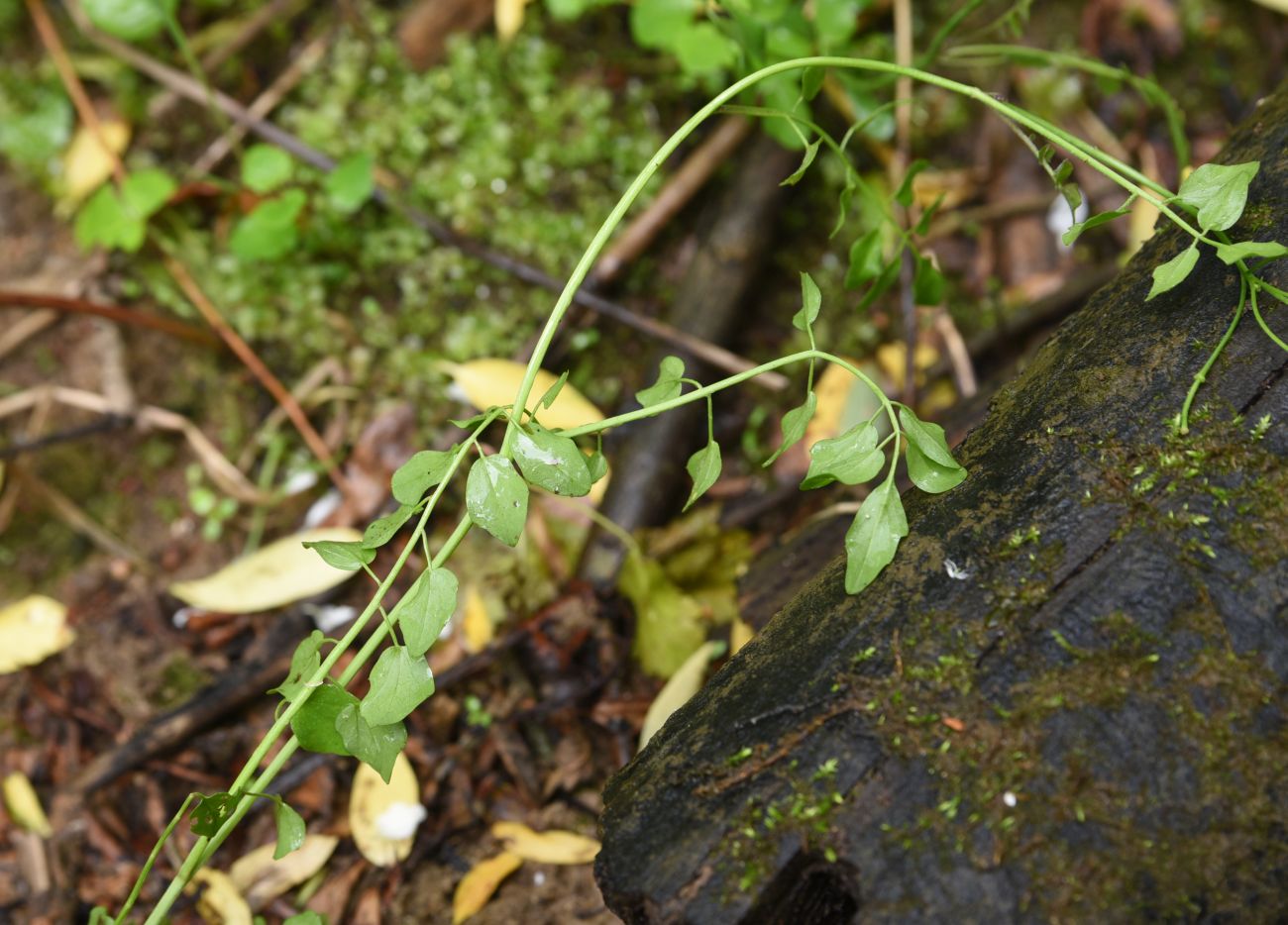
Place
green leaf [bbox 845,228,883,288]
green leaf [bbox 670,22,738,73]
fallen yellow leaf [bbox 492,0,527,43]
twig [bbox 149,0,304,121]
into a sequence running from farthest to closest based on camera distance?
twig [bbox 149,0,304,121]
fallen yellow leaf [bbox 492,0,527,43]
green leaf [bbox 670,22,738,73]
green leaf [bbox 845,228,883,288]

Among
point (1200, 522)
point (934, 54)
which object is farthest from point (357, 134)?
point (1200, 522)

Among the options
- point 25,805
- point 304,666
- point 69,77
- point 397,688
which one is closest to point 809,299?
point 397,688

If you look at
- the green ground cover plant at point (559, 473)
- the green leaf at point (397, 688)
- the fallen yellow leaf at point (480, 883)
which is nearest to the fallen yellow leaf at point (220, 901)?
the fallen yellow leaf at point (480, 883)

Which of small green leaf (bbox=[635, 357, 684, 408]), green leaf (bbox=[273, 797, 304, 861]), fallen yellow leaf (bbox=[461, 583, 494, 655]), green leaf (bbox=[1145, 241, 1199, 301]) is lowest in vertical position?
fallen yellow leaf (bbox=[461, 583, 494, 655])

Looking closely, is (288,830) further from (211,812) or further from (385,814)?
(385,814)

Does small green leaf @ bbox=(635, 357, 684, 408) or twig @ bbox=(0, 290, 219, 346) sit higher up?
twig @ bbox=(0, 290, 219, 346)

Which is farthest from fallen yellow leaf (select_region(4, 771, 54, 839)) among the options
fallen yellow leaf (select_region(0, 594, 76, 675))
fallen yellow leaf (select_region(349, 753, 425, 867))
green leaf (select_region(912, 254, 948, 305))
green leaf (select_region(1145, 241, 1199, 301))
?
green leaf (select_region(1145, 241, 1199, 301))

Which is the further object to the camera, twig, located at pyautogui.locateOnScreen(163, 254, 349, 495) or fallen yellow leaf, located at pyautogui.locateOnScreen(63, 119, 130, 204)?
fallen yellow leaf, located at pyautogui.locateOnScreen(63, 119, 130, 204)

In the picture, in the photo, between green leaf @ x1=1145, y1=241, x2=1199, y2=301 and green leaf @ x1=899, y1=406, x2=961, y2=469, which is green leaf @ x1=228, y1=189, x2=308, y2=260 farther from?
green leaf @ x1=1145, y1=241, x2=1199, y2=301
